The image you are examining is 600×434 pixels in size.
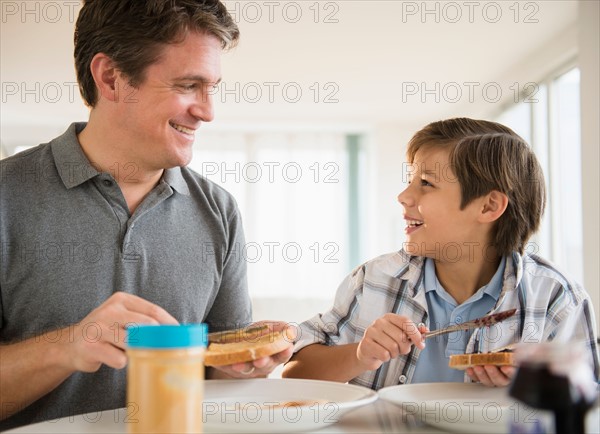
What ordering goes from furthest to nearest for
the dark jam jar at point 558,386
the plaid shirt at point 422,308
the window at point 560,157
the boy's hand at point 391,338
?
1. the window at point 560,157
2. the plaid shirt at point 422,308
3. the boy's hand at point 391,338
4. the dark jam jar at point 558,386

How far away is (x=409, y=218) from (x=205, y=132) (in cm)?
724

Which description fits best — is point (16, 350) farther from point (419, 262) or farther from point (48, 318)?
point (419, 262)

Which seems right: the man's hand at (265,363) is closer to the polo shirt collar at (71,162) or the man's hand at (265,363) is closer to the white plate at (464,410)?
the white plate at (464,410)

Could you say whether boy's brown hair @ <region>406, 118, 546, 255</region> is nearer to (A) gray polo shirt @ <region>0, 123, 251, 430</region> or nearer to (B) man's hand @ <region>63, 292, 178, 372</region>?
(A) gray polo shirt @ <region>0, 123, 251, 430</region>

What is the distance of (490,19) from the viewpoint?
15.6 ft

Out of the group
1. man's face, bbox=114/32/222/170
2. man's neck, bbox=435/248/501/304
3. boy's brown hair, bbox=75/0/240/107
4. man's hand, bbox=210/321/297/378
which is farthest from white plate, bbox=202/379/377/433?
boy's brown hair, bbox=75/0/240/107

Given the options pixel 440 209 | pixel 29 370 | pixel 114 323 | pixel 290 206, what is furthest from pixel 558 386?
pixel 290 206

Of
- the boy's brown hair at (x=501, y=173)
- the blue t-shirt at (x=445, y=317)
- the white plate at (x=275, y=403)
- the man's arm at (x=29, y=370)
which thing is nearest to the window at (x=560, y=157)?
the boy's brown hair at (x=501, y=173)

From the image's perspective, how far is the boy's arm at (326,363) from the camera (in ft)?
5.27

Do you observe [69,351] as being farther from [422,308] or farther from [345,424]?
[422,308]

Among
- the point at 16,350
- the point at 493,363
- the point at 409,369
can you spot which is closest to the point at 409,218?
the point at 409,369

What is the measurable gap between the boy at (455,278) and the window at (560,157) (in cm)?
348

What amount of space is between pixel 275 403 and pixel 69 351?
0.36 m

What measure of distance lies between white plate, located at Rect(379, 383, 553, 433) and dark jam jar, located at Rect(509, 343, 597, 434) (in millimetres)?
356
